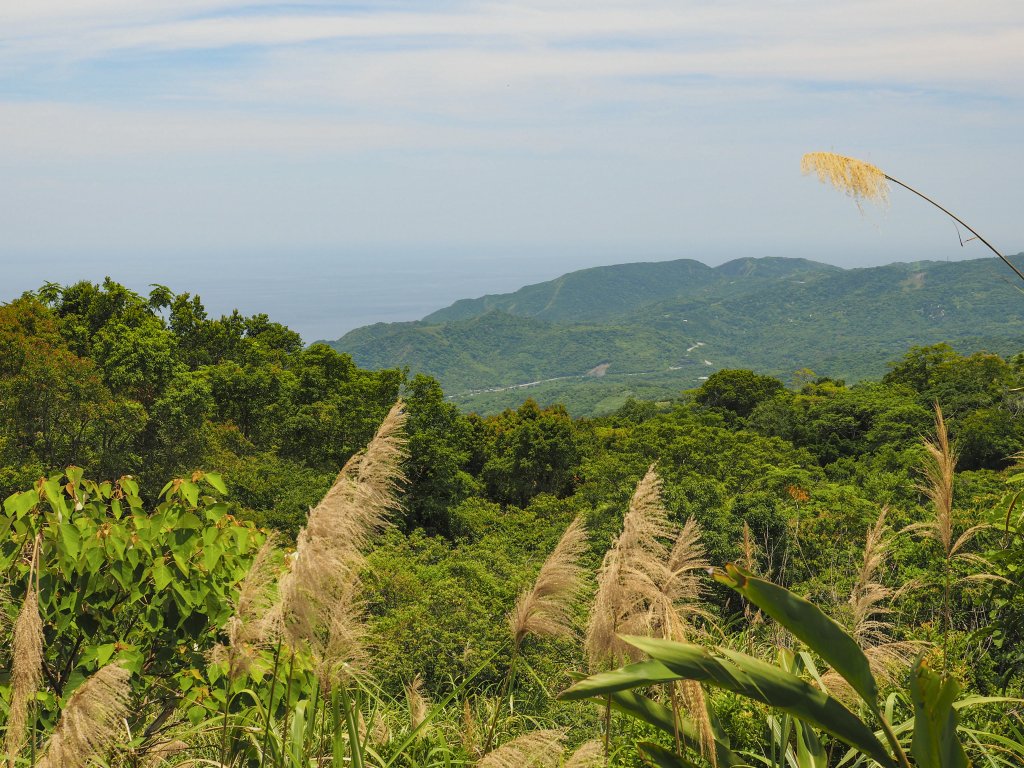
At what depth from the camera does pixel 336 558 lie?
211 cm

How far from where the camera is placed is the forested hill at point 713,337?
119188 mm

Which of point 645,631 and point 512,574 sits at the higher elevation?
point 645,631

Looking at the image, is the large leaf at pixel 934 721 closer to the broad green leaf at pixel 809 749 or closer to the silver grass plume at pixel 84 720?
the broad green leaf at pixel 809 749

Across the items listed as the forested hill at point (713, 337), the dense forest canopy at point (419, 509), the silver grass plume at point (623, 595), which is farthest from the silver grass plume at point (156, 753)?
the forested hill at point (713, 337)

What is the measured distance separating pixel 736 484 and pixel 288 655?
15022 mm

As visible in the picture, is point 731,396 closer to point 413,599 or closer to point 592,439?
point 592,439

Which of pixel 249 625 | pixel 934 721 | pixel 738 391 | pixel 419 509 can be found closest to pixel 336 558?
pixel 249 625

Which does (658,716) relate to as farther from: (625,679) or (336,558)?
(336,558)

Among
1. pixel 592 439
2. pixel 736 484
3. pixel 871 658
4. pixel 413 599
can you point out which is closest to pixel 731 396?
pixel 592 439

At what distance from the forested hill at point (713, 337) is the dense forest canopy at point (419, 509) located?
241 feet

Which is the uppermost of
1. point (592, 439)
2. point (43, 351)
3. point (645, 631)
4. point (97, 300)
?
point (97, 300)

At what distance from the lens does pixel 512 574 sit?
11.8 meters

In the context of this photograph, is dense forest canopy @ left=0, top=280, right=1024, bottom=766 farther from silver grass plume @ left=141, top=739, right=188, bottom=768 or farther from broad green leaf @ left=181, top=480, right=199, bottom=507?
silver grass plume @ left=141, top=739, right=188, bottom=768

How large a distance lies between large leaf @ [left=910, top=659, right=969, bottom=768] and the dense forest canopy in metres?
0.49
